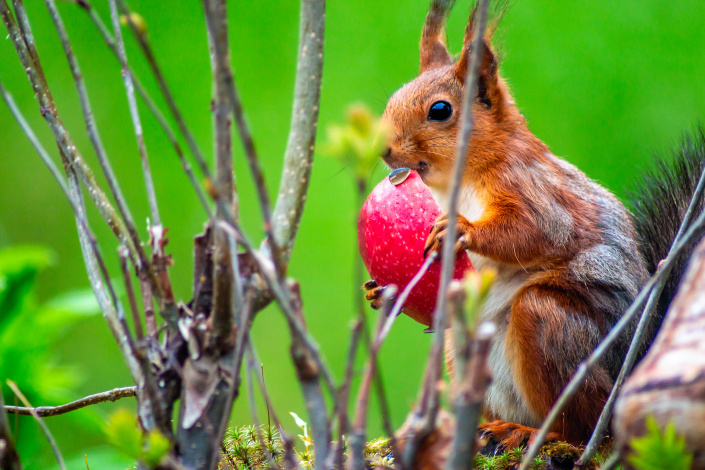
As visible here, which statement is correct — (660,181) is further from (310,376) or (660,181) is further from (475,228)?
(310,376)

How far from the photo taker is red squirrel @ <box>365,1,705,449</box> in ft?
3.34

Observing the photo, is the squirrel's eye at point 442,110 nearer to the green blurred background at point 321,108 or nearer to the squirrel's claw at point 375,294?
Answer: the squirrel's claw at point 375,294

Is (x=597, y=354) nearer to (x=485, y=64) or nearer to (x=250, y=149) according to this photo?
(x=250, y=149)

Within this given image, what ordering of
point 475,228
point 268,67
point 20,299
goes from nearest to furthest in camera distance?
point 475,228 < point 20,299 < point 268,67

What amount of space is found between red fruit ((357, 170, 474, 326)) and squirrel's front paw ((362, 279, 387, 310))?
0.01 m

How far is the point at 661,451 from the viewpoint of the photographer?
37cm

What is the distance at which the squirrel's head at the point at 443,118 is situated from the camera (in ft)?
3.80

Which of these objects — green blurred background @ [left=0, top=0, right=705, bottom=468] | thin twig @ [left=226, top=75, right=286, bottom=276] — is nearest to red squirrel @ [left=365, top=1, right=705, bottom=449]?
thin twig @ [left=226, top=75, right=286, bottom=276]

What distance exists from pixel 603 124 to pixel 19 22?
72.9 inches

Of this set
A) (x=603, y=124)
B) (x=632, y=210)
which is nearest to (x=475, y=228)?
(x=632, y=210)

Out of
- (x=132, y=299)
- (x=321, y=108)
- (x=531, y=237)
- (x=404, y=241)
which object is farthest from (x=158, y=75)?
(x=321, y=108)

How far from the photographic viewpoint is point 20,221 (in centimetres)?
238

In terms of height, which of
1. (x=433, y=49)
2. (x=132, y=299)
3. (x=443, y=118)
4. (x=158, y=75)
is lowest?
(x=132, y=299)

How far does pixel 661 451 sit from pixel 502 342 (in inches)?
28.8
